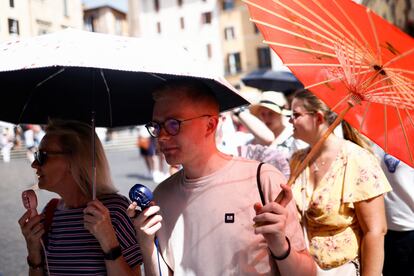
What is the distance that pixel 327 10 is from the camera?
6.07 ft

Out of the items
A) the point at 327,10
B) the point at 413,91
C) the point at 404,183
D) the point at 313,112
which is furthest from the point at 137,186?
the point at 404,183

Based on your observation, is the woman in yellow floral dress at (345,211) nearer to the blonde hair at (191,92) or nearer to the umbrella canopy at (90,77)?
the umbrella canopy at (90,77)

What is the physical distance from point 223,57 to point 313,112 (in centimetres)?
4114

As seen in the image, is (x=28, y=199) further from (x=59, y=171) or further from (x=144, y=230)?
(x=144, y=230)

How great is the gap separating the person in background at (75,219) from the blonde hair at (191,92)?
0.54m

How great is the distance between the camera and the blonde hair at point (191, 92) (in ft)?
6.41

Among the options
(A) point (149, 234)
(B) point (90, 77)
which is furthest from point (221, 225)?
(B) point (90, 77)

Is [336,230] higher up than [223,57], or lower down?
lower down

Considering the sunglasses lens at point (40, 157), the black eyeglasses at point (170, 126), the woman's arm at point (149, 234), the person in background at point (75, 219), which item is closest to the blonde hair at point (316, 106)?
the black eyeglasses at point (170, 126)

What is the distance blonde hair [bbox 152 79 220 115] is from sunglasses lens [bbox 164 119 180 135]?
0.11m

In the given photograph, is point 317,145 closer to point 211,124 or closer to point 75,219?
point 211,124

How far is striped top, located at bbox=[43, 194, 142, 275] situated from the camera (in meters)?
2.15

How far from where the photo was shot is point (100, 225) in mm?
1980

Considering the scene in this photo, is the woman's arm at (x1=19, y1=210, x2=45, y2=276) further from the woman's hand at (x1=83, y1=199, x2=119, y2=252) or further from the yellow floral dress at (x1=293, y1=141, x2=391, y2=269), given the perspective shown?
Answer: the yellow floral dress at (x1=293, y1=141, x2=391, y2=269)
